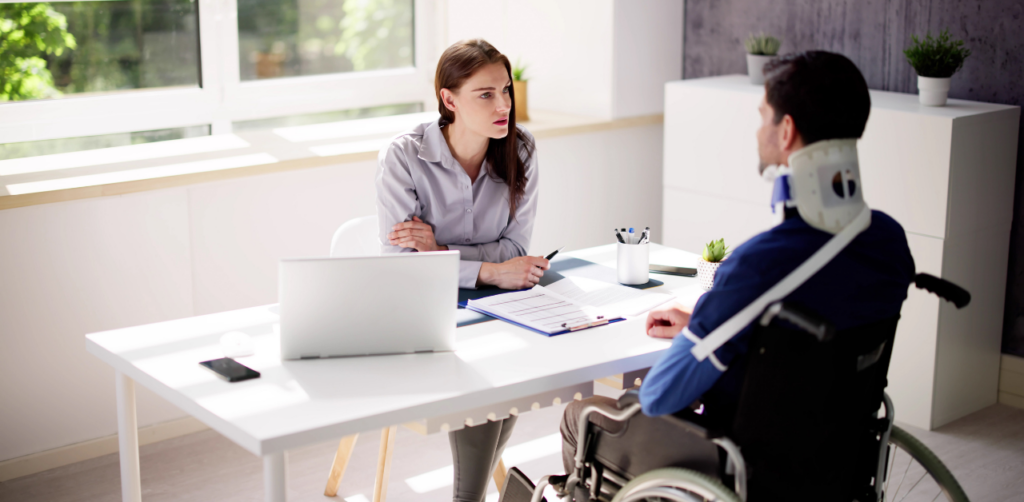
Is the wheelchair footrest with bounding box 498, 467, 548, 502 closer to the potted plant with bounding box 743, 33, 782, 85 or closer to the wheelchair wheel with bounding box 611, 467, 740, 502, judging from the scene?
the wheelchair wheel with bounding box 611, 467, 740, 502

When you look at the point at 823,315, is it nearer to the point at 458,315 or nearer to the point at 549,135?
the point at 458,315

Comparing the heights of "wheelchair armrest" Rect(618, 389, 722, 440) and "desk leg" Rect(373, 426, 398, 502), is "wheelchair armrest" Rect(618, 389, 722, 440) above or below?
above

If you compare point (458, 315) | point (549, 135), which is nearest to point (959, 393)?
point (549, 135)

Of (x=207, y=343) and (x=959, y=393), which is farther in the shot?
(x=959, y=393)

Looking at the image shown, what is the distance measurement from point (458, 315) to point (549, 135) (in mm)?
2044

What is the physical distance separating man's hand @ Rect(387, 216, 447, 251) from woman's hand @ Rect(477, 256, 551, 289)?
0.62ft

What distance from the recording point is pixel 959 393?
371cm

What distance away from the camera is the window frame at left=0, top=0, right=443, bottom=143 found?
12.2 ft

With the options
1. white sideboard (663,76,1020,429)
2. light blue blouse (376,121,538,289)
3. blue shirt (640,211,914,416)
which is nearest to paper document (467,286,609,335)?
light blue blouse (376,121,538,289)

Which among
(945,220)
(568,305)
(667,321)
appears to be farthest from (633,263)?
(945,220)

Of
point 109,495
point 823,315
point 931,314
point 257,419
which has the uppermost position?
point 823,315

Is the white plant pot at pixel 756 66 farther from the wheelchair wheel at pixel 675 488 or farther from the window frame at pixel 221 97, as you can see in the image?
the wheelchair wheel at pixel 675 488

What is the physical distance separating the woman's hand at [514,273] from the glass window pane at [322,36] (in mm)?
2020

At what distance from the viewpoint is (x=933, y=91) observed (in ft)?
11.8
